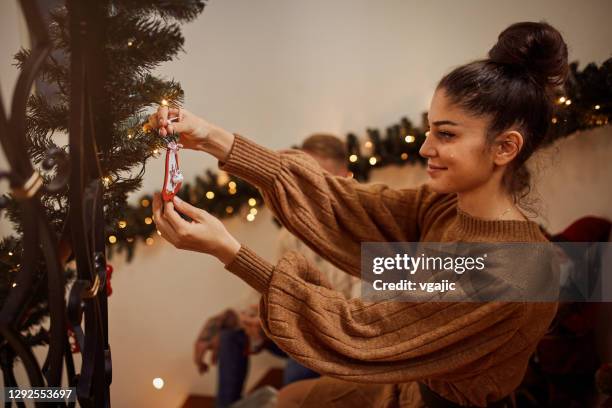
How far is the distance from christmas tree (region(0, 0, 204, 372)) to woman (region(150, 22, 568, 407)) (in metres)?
0.05

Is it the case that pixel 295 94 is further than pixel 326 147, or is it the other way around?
pixel 295 94

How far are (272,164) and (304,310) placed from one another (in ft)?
0.89

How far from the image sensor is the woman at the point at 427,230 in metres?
0.85

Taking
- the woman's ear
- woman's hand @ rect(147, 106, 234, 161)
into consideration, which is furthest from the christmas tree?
the woman's ear

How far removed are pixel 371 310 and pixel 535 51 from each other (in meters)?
0.49

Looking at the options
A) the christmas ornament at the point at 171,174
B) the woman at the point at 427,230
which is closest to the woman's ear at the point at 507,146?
the woman at the point at 427,230

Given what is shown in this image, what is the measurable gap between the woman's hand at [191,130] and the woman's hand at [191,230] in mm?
99

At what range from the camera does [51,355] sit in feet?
2.05

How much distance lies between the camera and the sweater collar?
95 cm

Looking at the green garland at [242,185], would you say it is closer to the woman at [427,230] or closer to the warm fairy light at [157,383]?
the warm fairy light at [157,383]

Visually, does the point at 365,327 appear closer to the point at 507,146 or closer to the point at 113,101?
the point at 507,146

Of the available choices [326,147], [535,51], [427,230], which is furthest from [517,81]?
Result: [326,147]

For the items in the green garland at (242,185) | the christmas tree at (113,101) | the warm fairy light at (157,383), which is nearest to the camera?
the christmas tree at (113,101)

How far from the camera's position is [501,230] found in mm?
955
